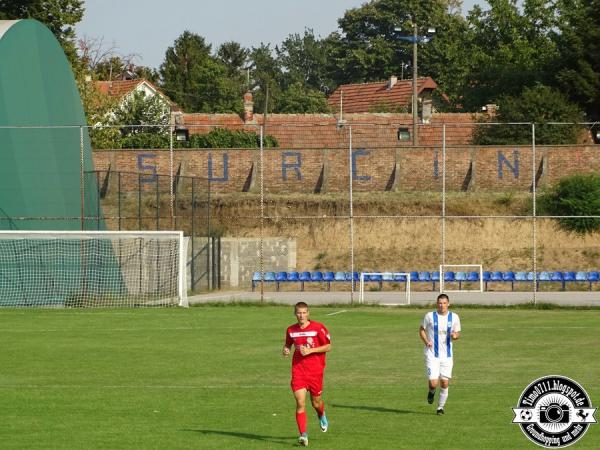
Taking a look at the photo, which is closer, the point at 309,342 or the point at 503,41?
the point at 309,342

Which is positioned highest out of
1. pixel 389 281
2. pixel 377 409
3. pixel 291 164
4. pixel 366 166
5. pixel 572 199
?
pixel 291 164

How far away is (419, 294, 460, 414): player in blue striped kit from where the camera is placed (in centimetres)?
1855

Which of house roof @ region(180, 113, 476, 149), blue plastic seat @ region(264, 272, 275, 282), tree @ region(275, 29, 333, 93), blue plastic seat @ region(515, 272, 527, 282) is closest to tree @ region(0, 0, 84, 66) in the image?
house roof @ region(180, 113, 476, 149)

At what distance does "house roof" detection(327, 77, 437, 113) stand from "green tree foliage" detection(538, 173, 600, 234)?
39120 millimetres

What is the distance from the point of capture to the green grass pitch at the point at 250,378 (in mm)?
16797

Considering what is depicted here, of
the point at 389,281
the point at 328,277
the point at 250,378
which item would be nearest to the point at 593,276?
the point at 389,281

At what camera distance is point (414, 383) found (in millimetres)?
22672

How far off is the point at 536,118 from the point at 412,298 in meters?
18.7

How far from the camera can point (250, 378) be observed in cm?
2341

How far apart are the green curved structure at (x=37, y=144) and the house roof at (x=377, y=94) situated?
48.7 metres

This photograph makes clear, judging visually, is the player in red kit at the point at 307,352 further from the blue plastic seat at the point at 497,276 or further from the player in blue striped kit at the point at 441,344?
the blue plastic seat at the point at 497,276

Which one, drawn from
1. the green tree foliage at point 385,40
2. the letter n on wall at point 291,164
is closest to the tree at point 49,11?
the letter n on wall at point 291,164

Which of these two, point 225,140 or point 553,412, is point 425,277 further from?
point 553,412

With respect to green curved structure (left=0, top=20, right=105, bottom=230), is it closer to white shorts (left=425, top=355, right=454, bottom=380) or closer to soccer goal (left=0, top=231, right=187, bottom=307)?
soccer goal (left=0, top=231, right=187, bottom=307)
